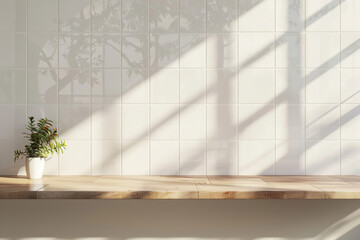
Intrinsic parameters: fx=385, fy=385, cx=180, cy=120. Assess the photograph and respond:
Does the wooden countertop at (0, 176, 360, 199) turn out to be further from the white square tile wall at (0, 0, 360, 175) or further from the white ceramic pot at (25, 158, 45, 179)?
the white square tile wall at (0, 0, 360, 175)

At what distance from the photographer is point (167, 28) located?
2334 mm

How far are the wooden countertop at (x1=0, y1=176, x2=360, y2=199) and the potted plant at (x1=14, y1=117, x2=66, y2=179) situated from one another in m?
0.08

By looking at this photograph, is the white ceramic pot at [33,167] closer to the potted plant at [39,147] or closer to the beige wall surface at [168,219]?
the potted plant at [39,147]

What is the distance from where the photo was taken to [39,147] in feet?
7.18

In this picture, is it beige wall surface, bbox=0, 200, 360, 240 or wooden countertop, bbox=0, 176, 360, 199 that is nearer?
wooden countertop, bbox=0, 176, 360, 199

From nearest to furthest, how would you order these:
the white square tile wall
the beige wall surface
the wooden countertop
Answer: the wooden countertop < the beige wall surface < the white square tile wall

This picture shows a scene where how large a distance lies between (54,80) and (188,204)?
109cm

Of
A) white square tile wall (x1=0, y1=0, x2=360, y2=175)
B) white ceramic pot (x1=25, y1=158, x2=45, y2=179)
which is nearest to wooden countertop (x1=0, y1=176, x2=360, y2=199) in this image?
white ceramic pot (x1=25, y1=158, x2=45, y2=179)

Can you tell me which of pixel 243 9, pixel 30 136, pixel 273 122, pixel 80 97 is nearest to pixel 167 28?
pixel 243 9

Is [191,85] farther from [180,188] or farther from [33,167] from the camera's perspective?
[33,167]

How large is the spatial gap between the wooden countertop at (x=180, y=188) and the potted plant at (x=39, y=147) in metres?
0.08

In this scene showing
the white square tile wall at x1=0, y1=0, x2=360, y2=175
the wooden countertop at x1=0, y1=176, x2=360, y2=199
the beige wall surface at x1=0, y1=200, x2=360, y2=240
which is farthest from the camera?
the white square tile wall at x1=0, y1=0, x2=360, y2=175

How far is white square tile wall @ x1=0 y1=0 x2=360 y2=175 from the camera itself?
232 centimetres

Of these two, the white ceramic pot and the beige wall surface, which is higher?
the white ceramic pot
